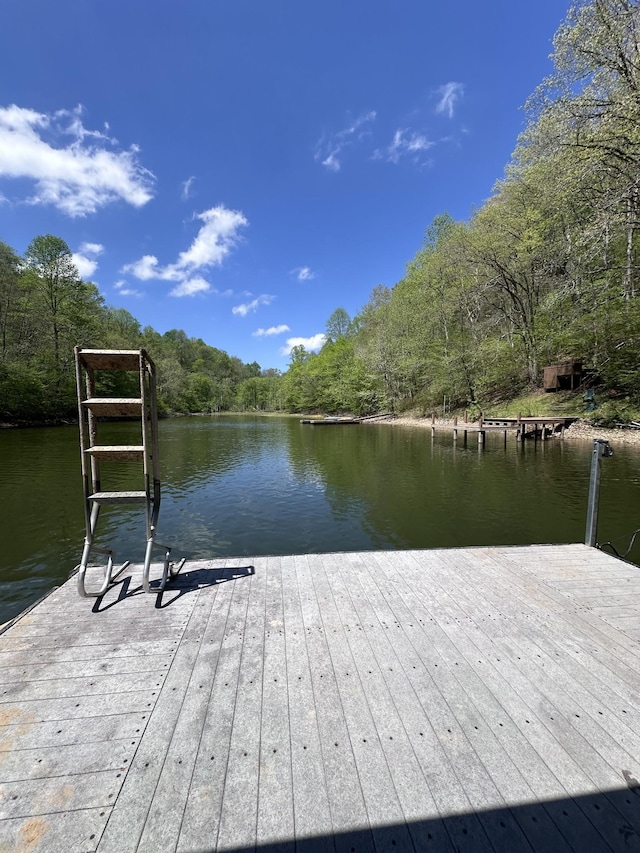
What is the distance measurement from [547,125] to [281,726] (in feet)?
51.8

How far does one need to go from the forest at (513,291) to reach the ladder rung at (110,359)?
1295 centimetres

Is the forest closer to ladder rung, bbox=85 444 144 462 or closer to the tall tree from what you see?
the tall tree

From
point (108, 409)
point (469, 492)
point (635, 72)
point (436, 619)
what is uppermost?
point (635, 72)

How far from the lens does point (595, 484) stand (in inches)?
163

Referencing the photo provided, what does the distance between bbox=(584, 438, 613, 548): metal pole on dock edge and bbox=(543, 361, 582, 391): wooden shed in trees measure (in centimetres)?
1754

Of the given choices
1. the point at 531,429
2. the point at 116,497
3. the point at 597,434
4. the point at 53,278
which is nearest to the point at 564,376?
the point at 531,429

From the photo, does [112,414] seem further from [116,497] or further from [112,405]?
[116,497]

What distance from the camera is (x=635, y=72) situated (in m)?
10.3

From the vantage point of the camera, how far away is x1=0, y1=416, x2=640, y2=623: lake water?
6422 mm

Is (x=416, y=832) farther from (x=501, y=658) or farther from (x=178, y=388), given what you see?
(x=178, y=388)

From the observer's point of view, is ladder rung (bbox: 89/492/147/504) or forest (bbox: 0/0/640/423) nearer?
ladder rung (bbox: 89/492/147/504)

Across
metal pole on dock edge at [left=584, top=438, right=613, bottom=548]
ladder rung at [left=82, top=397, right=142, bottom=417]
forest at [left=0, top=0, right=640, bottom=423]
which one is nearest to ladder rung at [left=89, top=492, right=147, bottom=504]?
ladder rung at [left=82, top=397, right=142, bottom=417]

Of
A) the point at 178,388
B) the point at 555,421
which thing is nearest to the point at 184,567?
the point at 555,421

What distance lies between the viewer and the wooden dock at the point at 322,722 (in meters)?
1.36
